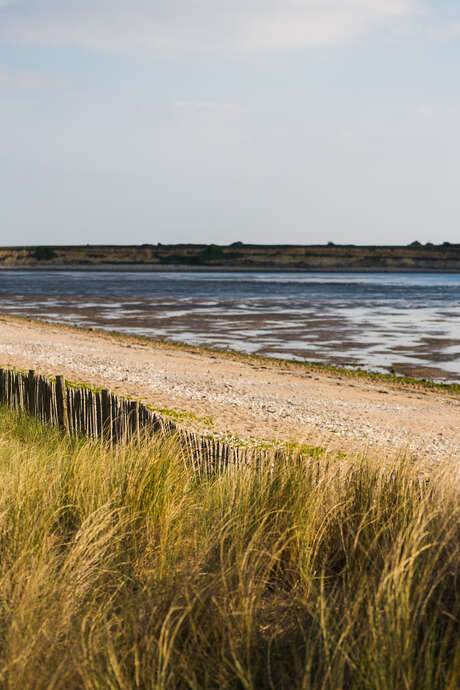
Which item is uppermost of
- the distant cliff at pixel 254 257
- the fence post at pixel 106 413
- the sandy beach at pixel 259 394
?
the distant cliff at pixel 254 257

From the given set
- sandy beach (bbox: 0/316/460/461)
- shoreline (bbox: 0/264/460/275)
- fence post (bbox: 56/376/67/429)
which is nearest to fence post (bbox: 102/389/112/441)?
fence post (bbox: 56/376/67/429)

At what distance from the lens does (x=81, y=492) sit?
4652mm

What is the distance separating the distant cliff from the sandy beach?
5425 inches

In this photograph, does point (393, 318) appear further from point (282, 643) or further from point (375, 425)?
point (282, 643)

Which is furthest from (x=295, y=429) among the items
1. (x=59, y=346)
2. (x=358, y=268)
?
(x=358, y=268)

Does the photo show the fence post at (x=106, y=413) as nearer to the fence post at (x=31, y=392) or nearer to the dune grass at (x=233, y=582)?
the fence post at (x=31, y=392)

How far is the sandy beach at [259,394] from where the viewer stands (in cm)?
1063

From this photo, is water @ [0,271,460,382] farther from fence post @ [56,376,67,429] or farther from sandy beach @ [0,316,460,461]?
fence post @ [56,376,67,429]

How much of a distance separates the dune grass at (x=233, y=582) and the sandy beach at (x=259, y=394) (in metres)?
2.98

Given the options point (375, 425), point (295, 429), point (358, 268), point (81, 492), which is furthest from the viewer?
point (358, 268)

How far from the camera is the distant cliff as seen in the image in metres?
156

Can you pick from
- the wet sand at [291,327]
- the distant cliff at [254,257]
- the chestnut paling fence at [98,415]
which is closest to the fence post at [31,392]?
the chestnut paling fence at [98,415]

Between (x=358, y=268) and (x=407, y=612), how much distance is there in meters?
158

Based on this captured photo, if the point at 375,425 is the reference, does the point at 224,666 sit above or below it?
above
